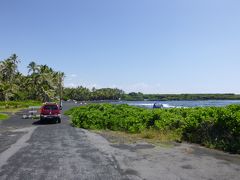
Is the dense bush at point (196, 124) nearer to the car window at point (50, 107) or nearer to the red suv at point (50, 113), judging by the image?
the red suv at point (50, 113)

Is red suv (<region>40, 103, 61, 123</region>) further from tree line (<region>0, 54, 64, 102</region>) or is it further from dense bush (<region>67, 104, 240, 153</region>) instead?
tree line (<region>0, 54, 64, 102</region>)

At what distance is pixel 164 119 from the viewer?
21406 millimetres

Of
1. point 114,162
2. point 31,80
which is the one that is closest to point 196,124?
point 114,162

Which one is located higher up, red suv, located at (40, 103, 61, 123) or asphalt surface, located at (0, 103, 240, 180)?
red suv, located at (40, 103, 61, 123)

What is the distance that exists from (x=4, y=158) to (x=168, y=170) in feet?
20.6

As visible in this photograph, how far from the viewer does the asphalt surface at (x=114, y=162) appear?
33.2 feet

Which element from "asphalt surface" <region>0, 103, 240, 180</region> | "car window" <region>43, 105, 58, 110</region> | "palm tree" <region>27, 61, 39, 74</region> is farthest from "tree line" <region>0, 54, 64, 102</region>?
"asphalt surface" <region>0, 103, 240, 180</region>

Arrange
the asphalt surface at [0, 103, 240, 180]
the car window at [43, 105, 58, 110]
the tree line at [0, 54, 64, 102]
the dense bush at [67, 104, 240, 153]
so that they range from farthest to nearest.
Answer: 1. the tree line at [0, 54, 64, 102]
2. the car window at [43, 105, 58, 110]
3. the dense bush at [67, 104, 240, 153]
4. the asphalt surface at [0, 103, 240, 180]

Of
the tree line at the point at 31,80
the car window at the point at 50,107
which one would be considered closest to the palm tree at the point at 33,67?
the tree line at the point at 31,80

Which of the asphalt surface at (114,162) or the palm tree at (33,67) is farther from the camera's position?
the palm tree at (33,67)

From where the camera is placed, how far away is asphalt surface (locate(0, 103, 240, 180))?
33.2 ft

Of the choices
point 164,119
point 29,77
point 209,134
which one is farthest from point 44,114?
point 29,77

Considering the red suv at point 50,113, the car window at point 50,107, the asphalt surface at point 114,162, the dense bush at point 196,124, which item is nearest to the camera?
the asphalt surface at point 114,162

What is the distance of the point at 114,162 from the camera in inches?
473
